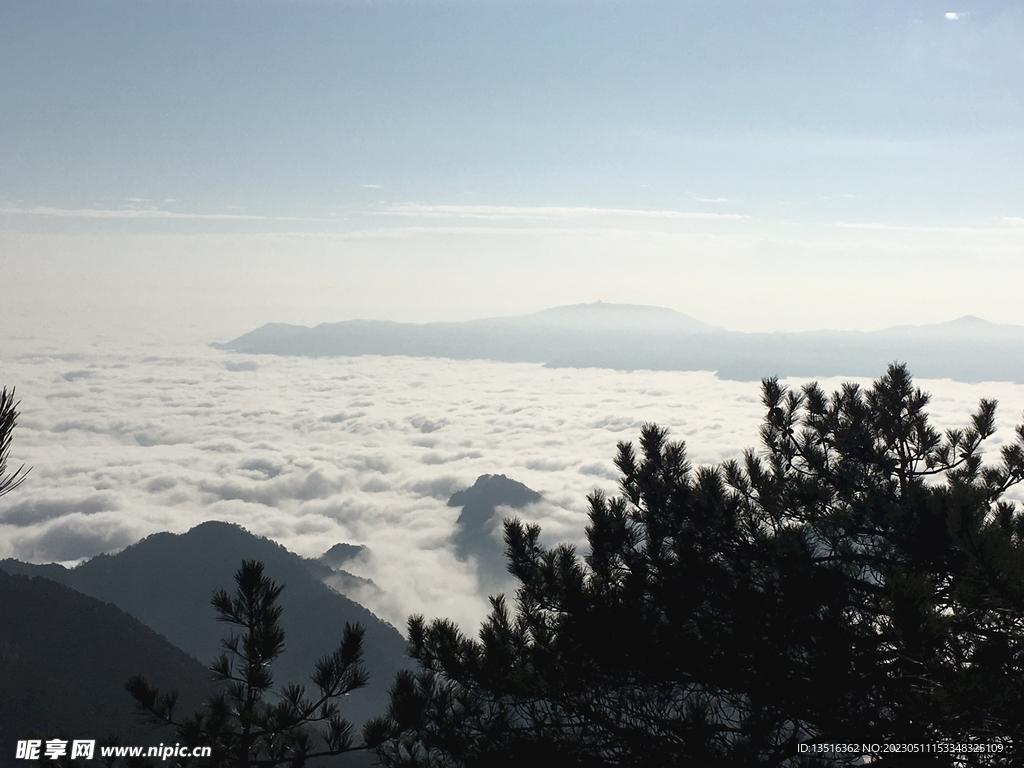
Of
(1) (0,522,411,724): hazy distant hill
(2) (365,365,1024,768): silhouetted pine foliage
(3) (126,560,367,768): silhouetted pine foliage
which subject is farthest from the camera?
(1) (0,522,411,724): hazy distant hill

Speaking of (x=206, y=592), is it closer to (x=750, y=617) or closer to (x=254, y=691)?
(x=254, y=691)

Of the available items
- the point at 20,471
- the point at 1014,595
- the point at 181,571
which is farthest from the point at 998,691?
the point at 181,571

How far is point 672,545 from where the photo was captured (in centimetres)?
858

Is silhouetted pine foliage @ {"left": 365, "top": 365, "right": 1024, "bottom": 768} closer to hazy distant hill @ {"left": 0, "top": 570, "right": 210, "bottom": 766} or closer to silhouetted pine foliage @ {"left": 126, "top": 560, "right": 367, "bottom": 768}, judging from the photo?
silhouetted pine foliage @ {"left": 126, "top": 560, "right": 367, "bottom": 768}

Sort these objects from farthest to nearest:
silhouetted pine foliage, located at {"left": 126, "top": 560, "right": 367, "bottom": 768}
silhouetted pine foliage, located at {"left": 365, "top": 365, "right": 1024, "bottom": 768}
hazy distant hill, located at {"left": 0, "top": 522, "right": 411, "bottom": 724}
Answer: hazy distant hill, located at {"left": 0, "top": 522, "right": 411, "bottom": 724} → silhouetted pine foliage, located at {"left": 126, "top": 560, "right": 367, "bottom": 768} → silhouetted pine foliage, located at {"left": 365, "top": 365, "right": 1024, "bottom": 768}

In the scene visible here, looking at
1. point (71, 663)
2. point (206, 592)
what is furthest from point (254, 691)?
point (206, 592)

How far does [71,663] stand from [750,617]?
95749 mm

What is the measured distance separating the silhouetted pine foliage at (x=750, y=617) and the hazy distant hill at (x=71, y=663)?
7310 centimetres

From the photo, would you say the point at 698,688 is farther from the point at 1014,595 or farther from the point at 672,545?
the point at 1014,595

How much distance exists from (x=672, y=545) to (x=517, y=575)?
2187 mm

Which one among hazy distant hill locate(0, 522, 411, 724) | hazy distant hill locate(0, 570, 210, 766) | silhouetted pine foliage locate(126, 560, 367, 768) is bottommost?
hazy distant hill locate(0, 522, 411, 724)

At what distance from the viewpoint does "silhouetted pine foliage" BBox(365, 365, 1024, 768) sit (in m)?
5.87

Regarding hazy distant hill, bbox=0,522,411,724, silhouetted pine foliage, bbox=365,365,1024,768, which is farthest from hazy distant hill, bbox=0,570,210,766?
silhouetted pine foliage, bbox=365,365,1024,768

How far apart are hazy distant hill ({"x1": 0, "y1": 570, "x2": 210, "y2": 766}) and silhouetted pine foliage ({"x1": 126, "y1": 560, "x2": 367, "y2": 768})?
240 ft
